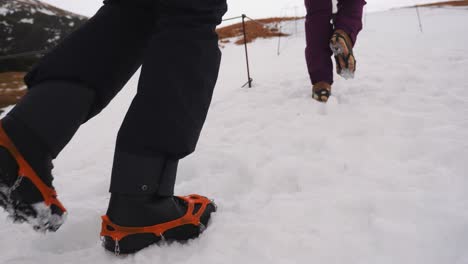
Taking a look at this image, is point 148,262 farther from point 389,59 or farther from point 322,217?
point 389,59

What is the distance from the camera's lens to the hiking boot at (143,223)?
2.21 feet

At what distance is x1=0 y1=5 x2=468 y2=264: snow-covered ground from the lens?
2.20ft

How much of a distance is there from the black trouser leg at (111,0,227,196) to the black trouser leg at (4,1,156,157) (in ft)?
0.28

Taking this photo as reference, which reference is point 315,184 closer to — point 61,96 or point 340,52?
point 61,96

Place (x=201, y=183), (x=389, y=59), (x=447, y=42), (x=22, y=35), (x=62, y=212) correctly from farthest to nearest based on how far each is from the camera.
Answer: (x=22, y=35) < (x=447, y=42) < (x=389, y=59) < (x=201, y=183) < (x=62, y=212)

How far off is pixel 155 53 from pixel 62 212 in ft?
1.19

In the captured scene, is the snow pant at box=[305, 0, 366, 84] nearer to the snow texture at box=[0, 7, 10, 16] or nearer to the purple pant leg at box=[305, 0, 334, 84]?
the purple pant leg at box=[305, 0, 334, 84]

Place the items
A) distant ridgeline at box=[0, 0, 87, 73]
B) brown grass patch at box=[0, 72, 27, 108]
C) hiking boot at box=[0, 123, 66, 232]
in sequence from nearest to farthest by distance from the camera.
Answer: hiking boot at box=[0, 123, 66, 232]
brown grass patch at box=[0, 72, 27, 108]
distant ridgeline at box=[0, 0, 87, 73]

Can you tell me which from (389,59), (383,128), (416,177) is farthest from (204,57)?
(389,59)

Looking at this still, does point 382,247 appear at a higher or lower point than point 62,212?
lower

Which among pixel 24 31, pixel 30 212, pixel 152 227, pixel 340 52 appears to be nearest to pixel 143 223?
pixel 152 227

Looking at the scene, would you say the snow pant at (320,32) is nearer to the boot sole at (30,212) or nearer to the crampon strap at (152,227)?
the crampon strap at (152,227)

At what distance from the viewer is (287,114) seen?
1.63m

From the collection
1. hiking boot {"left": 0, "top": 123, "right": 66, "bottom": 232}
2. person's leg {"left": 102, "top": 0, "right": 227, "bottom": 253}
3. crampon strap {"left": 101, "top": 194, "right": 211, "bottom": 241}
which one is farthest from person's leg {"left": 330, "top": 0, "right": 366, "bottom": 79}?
hiking boot {"left": 0, "top": 123, "right": 66, "bottom": 232}
